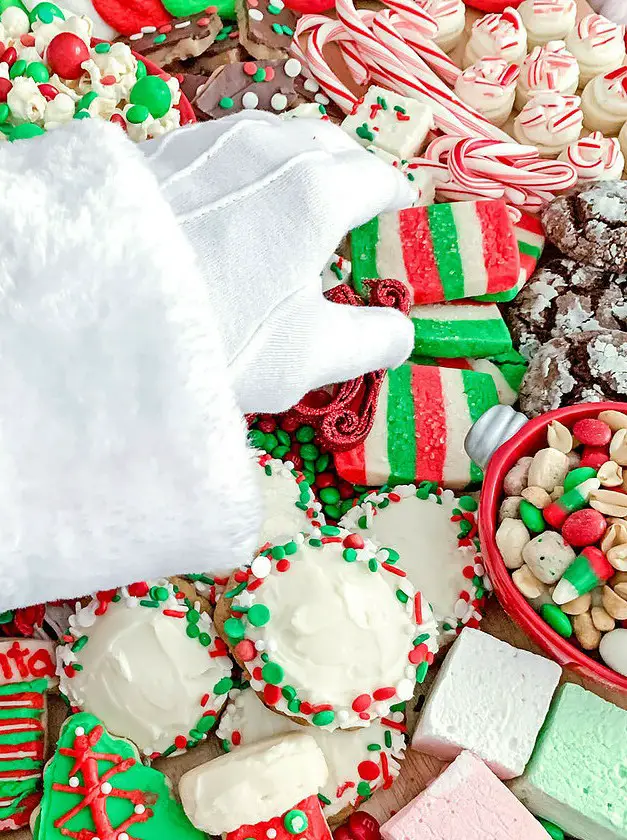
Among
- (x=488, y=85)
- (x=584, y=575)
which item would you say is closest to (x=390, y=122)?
(x=488, y=85)

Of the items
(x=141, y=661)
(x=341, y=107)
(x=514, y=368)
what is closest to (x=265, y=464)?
(x=141, y=661)

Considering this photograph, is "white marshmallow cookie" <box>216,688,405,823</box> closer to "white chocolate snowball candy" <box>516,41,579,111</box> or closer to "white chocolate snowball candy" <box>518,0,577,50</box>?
"white chocolate snowball candy" <box>516,41,579,111</box>

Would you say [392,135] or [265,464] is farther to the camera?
[392,135]

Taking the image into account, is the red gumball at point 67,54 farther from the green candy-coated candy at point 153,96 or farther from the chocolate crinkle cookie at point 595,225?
the chocolate crinkle cookie at point 595,225

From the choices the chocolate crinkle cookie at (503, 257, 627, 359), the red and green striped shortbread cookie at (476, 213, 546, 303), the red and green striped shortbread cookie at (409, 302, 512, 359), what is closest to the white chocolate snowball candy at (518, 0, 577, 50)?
the red and green striped shortbread cookie at (476, 213, 546, 303)

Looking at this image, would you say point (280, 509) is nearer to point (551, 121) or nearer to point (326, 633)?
point (326, 633)

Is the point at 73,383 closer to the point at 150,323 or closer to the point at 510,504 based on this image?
the point at 150,323
